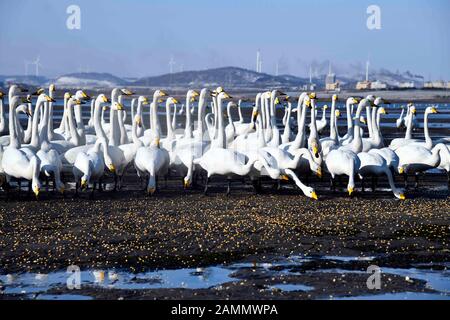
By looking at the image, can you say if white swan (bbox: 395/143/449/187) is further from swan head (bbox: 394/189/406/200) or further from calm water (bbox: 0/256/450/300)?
calm water (bbox: 0/256/450/300)

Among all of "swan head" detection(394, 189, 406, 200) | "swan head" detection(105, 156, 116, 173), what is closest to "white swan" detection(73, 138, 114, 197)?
"swan head" detection(105, 156, 116, 173)

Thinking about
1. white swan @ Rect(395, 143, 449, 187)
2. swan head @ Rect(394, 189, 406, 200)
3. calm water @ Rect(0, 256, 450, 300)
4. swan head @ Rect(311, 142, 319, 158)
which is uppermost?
swan head @ Rect(311, 142, 319, 158)

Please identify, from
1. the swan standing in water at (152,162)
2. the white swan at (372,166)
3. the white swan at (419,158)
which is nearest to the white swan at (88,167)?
the swan standing in water at (152,162)

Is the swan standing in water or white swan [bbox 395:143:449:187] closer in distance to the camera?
the swan standing in water

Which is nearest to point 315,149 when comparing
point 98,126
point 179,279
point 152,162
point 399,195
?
point 399,195

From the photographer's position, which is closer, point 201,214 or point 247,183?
point 201,214

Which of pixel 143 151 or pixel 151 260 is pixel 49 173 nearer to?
pixel 143 151

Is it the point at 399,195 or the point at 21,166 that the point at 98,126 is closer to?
the point at 21,166

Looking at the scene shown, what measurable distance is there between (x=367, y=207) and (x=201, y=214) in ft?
9.85

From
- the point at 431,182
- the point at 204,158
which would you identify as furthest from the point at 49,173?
the point at 431,182

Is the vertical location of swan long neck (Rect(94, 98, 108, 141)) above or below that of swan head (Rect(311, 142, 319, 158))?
above
